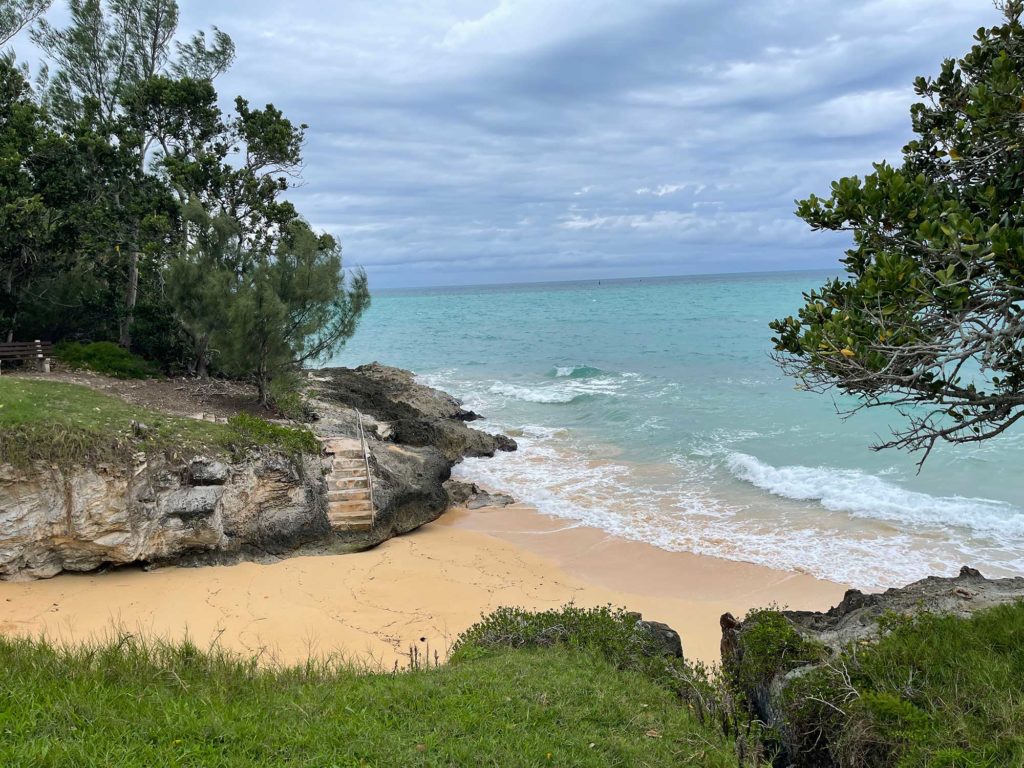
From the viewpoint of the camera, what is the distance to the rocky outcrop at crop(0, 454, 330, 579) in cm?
1040

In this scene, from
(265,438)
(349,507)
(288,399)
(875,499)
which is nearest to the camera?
(265,438)

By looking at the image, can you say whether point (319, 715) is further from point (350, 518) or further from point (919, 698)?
point (350, 518)

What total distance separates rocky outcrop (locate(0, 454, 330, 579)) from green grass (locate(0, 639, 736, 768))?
193 inches

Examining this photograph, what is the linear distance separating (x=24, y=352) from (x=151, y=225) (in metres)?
4.95

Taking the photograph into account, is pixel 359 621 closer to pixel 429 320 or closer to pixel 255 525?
pixel 255 525

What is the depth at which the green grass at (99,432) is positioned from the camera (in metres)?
10.6

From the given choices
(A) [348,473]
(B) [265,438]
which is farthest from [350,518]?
(B) [265,438]

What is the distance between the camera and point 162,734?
186 inches

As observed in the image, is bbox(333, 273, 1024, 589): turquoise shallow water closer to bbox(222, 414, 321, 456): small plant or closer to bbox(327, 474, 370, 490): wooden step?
bbox(327, 474, 370, 490): wooden step

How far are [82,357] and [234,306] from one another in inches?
241

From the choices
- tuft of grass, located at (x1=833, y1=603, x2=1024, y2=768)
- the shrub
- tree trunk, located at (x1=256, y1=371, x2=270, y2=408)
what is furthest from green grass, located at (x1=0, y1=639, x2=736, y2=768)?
tree trunk, located at (x1=256, y1=371, x2=270, y2=408)

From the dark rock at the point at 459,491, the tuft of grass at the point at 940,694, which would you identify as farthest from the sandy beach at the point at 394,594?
the tuft of grass at the point at 940,694

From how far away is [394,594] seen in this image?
11133 millimetres

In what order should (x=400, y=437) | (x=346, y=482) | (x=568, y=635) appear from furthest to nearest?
(x=400, y=437) → (x=346, y=482) → (x=568, y=635)
